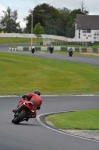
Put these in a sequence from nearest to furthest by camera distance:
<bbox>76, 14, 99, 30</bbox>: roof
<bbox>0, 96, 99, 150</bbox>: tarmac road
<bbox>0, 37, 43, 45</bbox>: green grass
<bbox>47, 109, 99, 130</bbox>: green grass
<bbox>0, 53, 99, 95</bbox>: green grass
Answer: <bbox>0, 96, 99, 150</bbox>: tarmac road → <bbox>47, 109, 99, 130</bbox>: green grass → <bbox>0, 53, 99, 95</bbox>: green grass → <bbox>0, 37, 43, 45</bbox>: green grass → <bbox>76, 14, 99, 30</bbox>: roof

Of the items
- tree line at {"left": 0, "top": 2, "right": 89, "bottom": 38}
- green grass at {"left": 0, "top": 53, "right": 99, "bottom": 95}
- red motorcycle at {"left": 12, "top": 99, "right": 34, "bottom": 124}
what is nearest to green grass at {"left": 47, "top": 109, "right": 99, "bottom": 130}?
red motorcycle at {"left": 12, "top": 99, "right": 34, "bottom": 124}

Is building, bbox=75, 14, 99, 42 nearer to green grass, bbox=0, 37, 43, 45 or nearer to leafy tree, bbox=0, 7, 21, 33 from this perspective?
green grass, bbox=0, 37, 43, 45

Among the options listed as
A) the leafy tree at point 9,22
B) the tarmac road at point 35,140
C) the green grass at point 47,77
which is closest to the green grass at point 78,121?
→ the tarmac road at point 35,140

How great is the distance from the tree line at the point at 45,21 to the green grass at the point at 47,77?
7413 cm

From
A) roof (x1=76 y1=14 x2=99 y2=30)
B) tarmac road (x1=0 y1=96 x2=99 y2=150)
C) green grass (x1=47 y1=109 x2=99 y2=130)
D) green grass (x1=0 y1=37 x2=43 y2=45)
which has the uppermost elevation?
roof (x1=76 y1=14 x2=99 y2=30)

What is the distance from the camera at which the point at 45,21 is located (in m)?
146

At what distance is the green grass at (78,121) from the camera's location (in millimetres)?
15608

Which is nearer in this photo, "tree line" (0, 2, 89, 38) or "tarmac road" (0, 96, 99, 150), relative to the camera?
"tarmac road" (0, 96, 99, 150)

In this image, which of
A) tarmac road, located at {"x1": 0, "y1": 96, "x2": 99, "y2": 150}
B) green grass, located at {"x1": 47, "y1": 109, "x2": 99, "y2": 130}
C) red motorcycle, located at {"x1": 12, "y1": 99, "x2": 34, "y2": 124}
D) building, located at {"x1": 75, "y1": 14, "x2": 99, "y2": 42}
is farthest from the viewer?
building, located at {"x1": 75, "y1": 14, "x2": 99, "y2": 42}

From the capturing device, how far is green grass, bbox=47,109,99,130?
15.6m

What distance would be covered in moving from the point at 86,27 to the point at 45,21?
20.5m

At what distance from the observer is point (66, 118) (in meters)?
18.1

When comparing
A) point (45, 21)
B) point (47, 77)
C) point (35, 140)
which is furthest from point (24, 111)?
point (45, 21)

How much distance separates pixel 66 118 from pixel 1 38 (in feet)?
330
